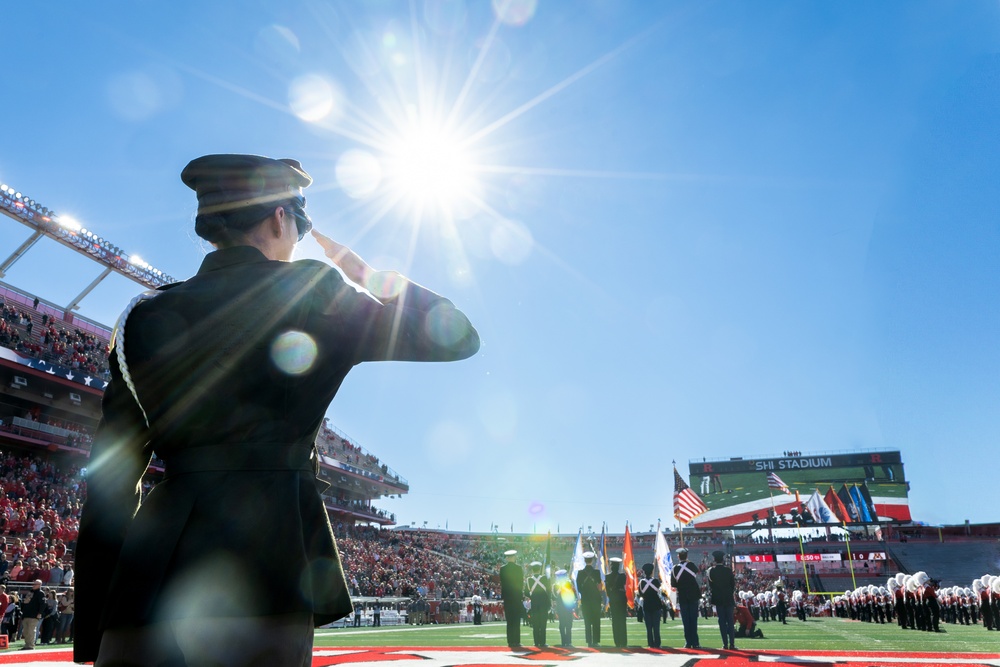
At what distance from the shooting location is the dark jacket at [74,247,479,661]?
131cm

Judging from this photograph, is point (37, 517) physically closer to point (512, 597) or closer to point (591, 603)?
point (512, 597)

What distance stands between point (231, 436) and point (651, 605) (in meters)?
12.1

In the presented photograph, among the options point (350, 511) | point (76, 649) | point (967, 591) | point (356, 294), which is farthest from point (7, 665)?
point (350, 511)

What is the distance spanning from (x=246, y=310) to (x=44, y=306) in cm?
4421

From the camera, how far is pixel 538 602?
43.2ft

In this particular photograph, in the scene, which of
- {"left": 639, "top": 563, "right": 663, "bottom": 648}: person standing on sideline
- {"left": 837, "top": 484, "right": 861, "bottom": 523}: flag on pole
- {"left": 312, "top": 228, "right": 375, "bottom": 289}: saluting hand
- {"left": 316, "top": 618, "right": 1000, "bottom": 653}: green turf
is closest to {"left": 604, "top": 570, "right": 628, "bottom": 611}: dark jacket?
{"left": 639, "top": 563, "right": 663, "bottom": 648}: person standing on sideline

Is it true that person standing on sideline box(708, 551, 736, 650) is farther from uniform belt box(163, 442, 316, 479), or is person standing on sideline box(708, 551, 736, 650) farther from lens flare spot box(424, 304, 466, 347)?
uniform belt box(163, 442, 316, 479)

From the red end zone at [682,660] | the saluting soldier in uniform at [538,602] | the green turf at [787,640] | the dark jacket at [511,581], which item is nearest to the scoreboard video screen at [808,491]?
the green turf at [787,640]

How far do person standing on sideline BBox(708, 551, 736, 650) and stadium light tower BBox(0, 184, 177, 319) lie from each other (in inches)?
1145

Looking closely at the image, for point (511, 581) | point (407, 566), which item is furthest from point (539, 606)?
point (407, 566)

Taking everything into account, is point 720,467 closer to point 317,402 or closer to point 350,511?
point 350,511

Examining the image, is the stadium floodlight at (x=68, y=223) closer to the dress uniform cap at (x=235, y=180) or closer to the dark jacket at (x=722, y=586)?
the dark jacket at (x=722, y=586)

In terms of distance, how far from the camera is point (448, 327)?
1.58 m

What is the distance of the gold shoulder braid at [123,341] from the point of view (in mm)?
1468
